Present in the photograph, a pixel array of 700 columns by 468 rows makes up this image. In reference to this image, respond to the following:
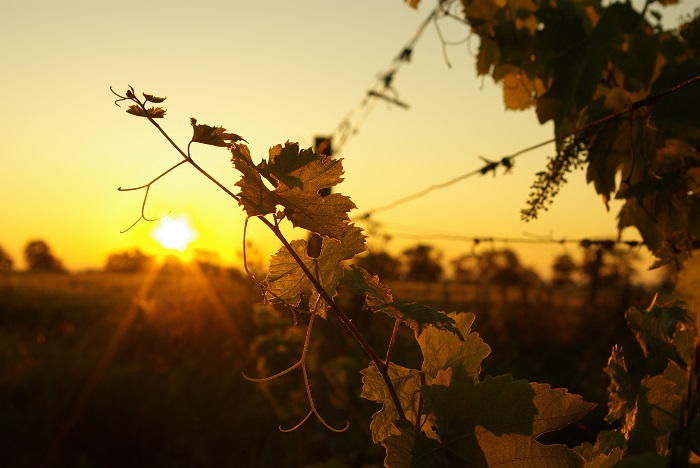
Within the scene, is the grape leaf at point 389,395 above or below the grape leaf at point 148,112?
below

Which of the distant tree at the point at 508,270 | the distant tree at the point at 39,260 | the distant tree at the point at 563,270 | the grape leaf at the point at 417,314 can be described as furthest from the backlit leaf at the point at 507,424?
the distant tree at the point at 39,260

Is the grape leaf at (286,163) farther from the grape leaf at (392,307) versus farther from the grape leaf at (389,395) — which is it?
the grape leaf at (389,395)

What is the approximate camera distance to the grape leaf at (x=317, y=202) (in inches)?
37.4

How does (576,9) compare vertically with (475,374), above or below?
above

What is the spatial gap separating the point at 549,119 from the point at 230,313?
30.4 ft

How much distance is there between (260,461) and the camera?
5816 millimetres

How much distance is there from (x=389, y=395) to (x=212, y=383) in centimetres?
737

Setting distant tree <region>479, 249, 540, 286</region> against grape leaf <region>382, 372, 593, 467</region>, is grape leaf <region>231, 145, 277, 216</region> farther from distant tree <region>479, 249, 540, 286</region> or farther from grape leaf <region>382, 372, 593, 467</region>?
distant tree <region>479, 249, 540, 286</region>

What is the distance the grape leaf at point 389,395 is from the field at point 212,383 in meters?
2.09

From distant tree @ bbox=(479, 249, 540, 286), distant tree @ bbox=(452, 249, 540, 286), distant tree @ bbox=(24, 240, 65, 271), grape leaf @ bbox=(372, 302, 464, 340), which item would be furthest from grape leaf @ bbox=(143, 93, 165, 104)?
distant tree @ bbox=(24, 240, 65, 271)

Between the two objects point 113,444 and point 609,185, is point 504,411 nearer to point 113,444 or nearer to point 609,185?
point 609,185

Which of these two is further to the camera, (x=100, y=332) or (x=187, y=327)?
(x=100, y=332)

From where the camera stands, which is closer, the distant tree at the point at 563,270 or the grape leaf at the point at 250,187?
the grape leaf at the point at 250,187

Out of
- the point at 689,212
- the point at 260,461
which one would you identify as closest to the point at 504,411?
the point at 689,212
